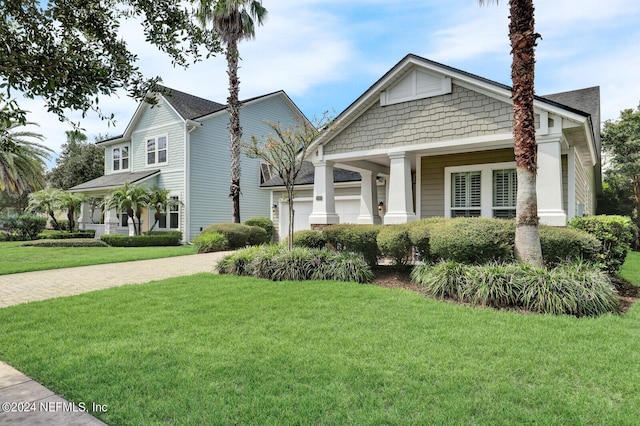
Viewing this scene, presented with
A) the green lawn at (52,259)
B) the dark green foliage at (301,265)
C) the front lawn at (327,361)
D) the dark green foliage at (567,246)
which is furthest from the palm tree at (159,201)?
the dark green foliage at (567,246)

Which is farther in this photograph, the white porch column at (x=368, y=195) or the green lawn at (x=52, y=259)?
the white porch column at (x=368, y=195)

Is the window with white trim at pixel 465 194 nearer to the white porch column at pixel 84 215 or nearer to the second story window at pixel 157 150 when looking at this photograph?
the second story window at pixel 157 150

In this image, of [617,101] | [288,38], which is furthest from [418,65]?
[617,101]

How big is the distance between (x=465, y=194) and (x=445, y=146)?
2.48 metres

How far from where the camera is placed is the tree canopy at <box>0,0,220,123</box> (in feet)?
10.6

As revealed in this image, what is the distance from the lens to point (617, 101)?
22.8 metres

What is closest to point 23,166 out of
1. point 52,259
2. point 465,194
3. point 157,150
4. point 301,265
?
point 157,150

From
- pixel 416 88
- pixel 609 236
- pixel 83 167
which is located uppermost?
pixel 83 167

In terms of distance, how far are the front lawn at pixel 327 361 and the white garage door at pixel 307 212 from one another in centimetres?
985

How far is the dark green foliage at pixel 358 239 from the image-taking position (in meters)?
9.08

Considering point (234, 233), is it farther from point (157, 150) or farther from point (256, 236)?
point (157, 150)

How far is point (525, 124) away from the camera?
7.04 meters

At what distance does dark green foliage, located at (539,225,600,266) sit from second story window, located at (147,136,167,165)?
20.1 metres

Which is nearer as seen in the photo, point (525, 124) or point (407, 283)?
point (525, 124)
